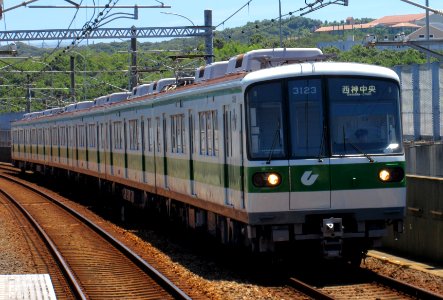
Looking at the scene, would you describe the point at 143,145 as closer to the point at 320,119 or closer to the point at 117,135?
the point at 117,135

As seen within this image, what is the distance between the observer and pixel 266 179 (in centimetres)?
1405

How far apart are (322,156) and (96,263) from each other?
17.1ft

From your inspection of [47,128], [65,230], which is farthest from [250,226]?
[47,128]

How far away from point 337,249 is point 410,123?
30.0 feet

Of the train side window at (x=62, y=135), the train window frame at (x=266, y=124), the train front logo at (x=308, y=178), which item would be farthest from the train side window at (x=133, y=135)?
the train side window at (x=62, y=135)

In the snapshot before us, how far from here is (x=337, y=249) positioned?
13.9 meters

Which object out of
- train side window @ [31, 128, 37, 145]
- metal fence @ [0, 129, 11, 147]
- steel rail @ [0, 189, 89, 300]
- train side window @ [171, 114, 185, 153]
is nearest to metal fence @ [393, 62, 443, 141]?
train side window @ [171, 114, 185, 153]

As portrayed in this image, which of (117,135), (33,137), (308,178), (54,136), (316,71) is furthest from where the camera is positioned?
(33,137)

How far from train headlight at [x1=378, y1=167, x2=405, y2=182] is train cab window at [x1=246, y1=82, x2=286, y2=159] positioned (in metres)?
1.31

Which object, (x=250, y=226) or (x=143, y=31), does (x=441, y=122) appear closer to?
(x=250, y=226)

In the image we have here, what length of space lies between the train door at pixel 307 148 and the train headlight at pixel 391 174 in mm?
718

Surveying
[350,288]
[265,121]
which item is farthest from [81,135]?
[350,288]

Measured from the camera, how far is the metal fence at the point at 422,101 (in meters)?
21.8

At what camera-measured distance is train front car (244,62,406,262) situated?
1405 cm
